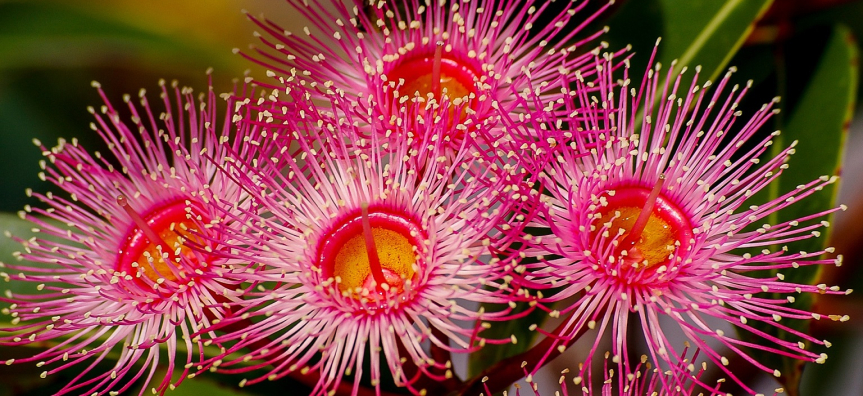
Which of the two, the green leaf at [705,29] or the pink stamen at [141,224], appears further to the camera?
the green leaf at [705,29]

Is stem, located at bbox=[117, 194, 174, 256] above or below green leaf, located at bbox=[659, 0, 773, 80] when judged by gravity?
below

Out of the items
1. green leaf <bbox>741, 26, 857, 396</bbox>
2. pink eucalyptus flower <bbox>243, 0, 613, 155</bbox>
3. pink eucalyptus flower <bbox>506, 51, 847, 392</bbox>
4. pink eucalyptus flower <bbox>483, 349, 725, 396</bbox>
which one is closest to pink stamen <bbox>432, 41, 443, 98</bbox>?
pink eucalyptus flower <bbox>243, 0, 613, 155</bbox>

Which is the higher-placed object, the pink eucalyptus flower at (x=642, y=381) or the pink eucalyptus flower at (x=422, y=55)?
the pink eucalyptus flower at (x=422, y=55)

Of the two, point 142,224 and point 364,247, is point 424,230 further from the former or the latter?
point 142,224

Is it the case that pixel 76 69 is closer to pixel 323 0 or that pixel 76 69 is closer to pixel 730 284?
pixel 323 0

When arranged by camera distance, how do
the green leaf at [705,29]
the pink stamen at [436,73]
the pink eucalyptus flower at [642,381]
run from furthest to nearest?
the green leaf at [705,29]
the pink stamen at [436,73]
the pink eucalyptus flower at [642,381]

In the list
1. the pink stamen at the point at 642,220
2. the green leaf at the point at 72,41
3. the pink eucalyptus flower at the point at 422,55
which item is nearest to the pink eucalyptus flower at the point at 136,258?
the pink eucalyptus flower at the point at 422,55

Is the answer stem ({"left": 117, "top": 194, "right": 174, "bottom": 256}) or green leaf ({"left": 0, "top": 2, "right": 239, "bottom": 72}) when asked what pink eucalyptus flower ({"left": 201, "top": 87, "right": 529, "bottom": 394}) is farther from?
green leaf ({"left": 0, "top": 2, "right": 239, "bottom": 72})

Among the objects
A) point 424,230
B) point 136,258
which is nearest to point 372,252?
point 424,230

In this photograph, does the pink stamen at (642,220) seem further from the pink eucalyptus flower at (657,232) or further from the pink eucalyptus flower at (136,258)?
the pink eucalyptus flower at (136,258)
